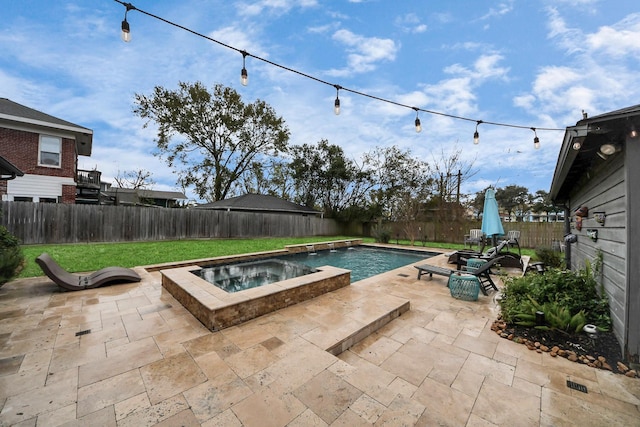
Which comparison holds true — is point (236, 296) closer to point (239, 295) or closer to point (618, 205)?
point (239, 295)

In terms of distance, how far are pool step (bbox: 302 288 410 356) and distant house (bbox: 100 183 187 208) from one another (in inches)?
918

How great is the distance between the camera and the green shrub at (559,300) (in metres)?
3.12

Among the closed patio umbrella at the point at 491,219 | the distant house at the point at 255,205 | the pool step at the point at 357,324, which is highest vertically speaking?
the distant house at the point at 255,205

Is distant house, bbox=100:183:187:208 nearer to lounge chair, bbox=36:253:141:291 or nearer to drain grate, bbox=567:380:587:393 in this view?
lounge chair, bbox=36:253:141:291

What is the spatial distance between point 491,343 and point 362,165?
19373mm

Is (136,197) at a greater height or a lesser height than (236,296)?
greater

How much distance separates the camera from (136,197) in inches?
977

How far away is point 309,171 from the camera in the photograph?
22.5 m

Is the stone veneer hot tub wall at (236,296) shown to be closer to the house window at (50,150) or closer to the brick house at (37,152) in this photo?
the brick house at (37,152)

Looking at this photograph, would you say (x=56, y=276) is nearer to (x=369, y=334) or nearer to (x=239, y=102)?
(x=369, y=334)

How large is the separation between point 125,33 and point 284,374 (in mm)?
4601

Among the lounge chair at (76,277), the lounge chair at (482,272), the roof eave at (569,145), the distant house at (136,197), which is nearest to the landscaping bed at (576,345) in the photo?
the lounge chair at (482,272)

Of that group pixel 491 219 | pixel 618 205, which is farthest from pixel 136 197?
pixel 618 205

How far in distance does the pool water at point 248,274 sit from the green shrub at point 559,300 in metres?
3.56
